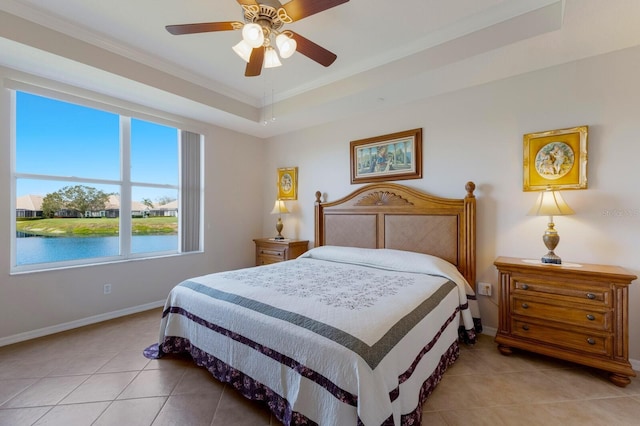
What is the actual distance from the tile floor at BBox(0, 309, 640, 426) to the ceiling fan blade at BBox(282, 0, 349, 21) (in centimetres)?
248

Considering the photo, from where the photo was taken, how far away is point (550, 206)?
225cm

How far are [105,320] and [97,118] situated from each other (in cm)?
233

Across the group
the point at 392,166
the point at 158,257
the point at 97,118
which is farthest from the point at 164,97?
the point at 392,166

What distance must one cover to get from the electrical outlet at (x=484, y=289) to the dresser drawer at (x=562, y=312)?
44 cm

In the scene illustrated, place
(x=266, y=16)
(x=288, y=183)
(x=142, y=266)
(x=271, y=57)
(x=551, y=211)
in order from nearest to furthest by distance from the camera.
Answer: (x=266, y=16), (x=271, y=57), (x=551, y=211), (x=142, y=266), (x=288, y=183)

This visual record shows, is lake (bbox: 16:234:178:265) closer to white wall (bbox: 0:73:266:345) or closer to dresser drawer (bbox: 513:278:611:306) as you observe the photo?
white wall (bbox: 0:73:266:345)

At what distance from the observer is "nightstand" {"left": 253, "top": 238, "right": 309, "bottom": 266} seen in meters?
3.91

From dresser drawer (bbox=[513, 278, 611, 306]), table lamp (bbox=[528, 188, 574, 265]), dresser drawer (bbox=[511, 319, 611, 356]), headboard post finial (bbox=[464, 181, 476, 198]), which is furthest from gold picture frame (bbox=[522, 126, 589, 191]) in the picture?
dresser drawer (bbox=[511, 319, 611, 356])

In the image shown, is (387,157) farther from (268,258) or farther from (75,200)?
(75,200)

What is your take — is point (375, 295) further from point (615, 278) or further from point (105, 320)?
point (105, 320)

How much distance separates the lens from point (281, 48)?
187cm

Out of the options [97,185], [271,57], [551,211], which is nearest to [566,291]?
[551,211]

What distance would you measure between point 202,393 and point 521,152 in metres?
3.34

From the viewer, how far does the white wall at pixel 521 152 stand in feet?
7.18
